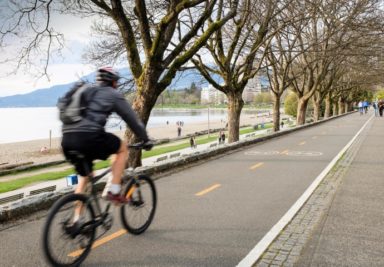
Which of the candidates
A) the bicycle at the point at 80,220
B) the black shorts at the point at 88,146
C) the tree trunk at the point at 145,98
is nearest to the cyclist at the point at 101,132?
the black shorts at the point at 88,146

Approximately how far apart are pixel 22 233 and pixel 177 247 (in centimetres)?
219

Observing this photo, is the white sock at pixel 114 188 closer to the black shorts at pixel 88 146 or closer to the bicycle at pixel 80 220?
the bicycle at pixel 80 220

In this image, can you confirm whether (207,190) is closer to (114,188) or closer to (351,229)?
(351,229)

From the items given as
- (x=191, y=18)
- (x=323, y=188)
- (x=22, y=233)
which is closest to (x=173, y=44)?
(x=191, y=18)

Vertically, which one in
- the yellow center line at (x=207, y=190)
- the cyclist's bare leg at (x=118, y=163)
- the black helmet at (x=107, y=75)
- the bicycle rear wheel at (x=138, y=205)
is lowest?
the yellow center line at (x=207, y=190)

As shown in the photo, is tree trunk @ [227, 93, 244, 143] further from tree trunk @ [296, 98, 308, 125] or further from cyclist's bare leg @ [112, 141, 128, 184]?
cyclist's bare leg @ [112, 141, 128, 184]

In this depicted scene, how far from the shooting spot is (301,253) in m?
4.89

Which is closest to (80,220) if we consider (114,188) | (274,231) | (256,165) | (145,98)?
(114,188)

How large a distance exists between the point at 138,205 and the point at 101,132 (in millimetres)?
1505

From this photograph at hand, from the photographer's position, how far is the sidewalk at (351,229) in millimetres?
4723

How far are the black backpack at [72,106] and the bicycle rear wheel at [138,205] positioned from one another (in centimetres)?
126

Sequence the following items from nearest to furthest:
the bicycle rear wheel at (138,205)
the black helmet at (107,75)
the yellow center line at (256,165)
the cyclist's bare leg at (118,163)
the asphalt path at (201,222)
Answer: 1. the black helmet at (107,75)
2. the cyclist's bare leg at (118,163)
3. the asphalt path at (201,222)
4. the bicycle rear wheel at (138,205)
5. the yellow center line at (256,165)

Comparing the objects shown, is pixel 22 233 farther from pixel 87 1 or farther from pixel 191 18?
pixel 191 18

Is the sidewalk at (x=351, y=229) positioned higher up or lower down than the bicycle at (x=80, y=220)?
lower down
